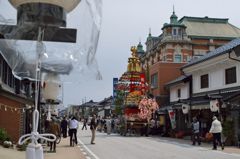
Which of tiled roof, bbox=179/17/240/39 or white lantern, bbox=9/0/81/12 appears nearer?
white lantern, bbox=9/0/81/12

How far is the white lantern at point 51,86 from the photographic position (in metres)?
4.41

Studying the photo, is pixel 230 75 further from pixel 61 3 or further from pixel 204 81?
pixel 61 3

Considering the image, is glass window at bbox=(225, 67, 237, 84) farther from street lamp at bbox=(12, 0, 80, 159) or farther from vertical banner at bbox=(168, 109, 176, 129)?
street lamp at bbox=(12, 0, 80, 159)

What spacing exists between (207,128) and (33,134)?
94.6 ft

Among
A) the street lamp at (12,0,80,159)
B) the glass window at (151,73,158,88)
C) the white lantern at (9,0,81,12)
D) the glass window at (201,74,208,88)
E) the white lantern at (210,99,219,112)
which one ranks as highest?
the glass window at (151,73,158,88)

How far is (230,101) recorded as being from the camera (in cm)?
2438

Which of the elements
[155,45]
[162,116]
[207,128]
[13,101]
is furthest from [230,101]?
[155,45]

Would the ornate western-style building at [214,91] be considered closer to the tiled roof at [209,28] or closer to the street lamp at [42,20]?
the street lamp at [42,20]

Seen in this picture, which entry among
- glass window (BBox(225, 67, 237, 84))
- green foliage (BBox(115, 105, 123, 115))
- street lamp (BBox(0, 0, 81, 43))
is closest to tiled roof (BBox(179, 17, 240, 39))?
green foliage (BBox(115, 105, 123, 115))

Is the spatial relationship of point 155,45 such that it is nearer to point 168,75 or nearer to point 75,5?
point 168,75

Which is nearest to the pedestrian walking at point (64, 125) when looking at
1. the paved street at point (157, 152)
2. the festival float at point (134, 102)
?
the paved street at point (157, 152)

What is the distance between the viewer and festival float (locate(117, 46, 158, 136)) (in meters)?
38.0

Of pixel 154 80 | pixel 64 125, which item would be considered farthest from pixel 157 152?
pixel 154 80

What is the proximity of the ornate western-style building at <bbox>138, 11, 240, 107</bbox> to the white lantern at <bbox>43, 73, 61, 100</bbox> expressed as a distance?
141 ft
